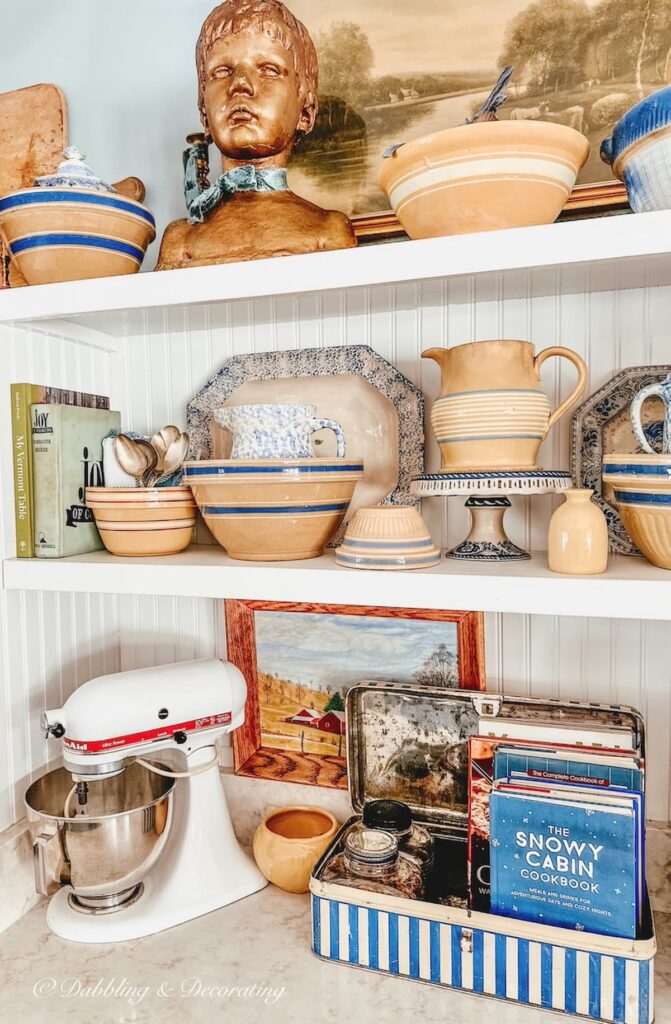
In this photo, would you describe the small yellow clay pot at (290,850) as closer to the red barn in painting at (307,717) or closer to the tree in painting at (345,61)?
the red barn in painting at (307,717)

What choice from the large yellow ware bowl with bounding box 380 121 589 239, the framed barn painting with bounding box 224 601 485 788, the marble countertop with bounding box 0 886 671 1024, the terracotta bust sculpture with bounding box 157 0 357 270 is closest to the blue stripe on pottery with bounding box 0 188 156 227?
the terracotta bust sculpture with bounding box 157 0 357 270

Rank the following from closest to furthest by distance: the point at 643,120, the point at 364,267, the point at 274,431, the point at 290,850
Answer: the point at 643,120 < the point at 364,267 < the point at 274,431 < the point at 290,850

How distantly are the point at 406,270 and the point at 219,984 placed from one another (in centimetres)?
86

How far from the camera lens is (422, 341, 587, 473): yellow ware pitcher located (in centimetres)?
85

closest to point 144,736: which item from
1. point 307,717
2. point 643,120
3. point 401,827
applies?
point 307,717

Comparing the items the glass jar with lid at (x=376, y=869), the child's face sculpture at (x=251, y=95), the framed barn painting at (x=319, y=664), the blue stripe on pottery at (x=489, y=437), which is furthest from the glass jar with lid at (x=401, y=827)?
the child's face sculpture at (x=251, y=95)

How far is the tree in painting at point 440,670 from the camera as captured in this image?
1056mm

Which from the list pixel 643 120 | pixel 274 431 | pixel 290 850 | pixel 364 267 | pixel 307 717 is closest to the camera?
pixel 643 120

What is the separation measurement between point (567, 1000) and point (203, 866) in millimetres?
490

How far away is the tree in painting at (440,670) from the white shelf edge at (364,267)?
0.53 m

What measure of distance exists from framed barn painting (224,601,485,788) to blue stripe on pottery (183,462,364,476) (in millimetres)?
259

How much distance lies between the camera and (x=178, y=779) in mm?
1058

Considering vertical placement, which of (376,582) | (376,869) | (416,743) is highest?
(376,582)

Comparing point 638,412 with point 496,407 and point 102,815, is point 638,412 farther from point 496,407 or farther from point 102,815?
point 102,815
